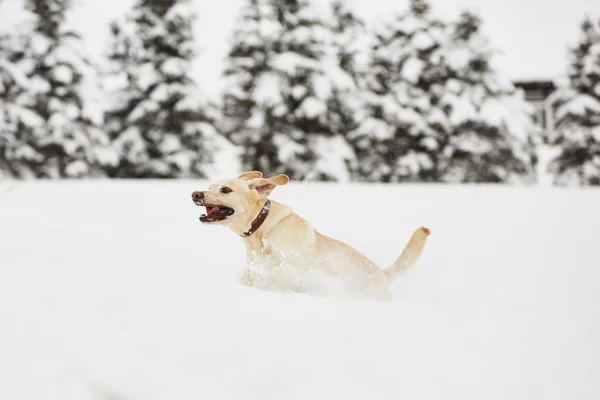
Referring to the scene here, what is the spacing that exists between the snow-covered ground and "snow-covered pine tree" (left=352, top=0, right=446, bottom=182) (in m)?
16.4

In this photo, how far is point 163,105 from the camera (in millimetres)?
18953

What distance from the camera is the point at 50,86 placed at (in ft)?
57.0

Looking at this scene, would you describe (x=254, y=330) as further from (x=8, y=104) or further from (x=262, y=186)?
(x=8, y=104)

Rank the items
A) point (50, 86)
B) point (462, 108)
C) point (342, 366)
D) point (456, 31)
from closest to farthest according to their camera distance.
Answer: point (342, 366), point (50, 86), point (462, 108), point (456, 31)

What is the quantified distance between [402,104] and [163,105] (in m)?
9.25

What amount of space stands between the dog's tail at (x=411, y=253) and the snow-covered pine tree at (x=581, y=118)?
20.6m

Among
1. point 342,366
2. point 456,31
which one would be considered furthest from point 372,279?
point 456,31

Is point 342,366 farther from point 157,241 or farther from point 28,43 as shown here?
point 28,43

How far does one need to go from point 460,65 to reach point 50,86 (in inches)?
610

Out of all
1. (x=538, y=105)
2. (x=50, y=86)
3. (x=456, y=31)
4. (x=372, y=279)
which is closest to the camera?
(x=372, y=279)

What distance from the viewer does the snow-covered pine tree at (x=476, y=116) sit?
20406mm

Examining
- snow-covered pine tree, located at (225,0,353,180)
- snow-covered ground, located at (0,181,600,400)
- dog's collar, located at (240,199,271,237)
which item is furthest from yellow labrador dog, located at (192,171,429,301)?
snow-covered pine tree, located at (225,0,353,180)

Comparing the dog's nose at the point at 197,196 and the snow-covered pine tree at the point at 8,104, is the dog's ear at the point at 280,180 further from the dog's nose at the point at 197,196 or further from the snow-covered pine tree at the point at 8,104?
the snow-covered pine tree at the point at 8,104

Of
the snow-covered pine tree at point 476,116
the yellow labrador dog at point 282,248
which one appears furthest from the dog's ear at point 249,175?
the snow-covered pine tree at point 476,116
